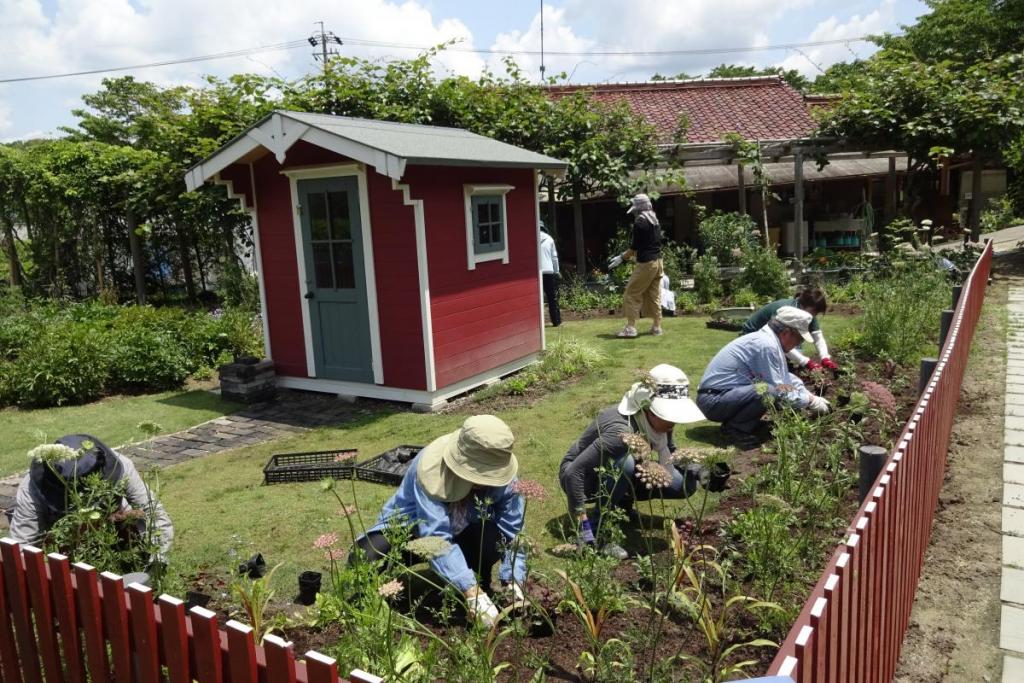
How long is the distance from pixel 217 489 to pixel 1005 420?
663 centimetres

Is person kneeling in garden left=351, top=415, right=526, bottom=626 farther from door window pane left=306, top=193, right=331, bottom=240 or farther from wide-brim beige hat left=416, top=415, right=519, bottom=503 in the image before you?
door window pane left=306, top=193, right=331, bottom=240

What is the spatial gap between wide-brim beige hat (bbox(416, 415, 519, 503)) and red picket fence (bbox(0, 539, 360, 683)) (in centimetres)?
130

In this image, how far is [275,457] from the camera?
6402 millimetres

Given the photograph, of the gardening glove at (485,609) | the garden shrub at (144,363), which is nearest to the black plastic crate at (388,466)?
the gardening glove at (485,609)

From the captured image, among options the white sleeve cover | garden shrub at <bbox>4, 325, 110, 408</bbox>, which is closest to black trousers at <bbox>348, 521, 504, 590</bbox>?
the white sleeve cover

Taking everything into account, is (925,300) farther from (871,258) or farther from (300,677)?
(300,677)

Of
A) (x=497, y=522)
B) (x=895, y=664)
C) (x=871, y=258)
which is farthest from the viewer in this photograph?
(x=871, y=258)

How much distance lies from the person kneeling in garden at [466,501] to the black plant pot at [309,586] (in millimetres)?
380

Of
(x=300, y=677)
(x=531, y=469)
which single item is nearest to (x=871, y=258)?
(x=531, y=469)

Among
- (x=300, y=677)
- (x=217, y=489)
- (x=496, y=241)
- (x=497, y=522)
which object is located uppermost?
(x=496, y=241)

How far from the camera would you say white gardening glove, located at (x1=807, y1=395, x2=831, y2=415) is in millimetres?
5859

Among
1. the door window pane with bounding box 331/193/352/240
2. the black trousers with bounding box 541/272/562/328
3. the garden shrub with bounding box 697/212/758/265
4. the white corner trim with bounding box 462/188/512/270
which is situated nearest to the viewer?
the door window pane with bounding box 331/193/352/240

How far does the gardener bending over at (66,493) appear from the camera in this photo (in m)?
3.68

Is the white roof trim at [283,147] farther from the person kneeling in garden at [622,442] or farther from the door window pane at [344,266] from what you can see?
the person kneeling in garden at [622,442]
